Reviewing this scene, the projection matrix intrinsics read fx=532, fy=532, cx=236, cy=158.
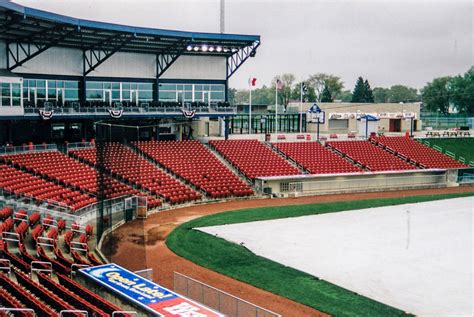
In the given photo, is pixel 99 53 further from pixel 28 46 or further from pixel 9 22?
pixel 9 22

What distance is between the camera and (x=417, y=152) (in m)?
55.3

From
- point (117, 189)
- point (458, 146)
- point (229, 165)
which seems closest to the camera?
point (117, 189)

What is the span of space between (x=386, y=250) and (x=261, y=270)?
664 cm

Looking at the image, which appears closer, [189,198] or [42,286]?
[42,286]

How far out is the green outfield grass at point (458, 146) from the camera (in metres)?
60.6

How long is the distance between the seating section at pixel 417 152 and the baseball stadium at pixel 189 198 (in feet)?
0.89

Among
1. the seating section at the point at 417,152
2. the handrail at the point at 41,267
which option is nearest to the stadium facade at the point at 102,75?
the seating section at the point at 417,152

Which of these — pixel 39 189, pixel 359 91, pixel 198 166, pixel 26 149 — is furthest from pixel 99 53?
pixel 359 91

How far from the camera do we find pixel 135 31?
40406 millimetres

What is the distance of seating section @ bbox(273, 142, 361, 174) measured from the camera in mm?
46625

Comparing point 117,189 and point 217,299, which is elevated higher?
point 117,189

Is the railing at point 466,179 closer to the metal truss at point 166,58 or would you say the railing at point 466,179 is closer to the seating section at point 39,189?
the metal truss at point 166,58

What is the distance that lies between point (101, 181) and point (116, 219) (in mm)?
9946

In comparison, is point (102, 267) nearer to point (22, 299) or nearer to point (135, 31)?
point (22, 299)
